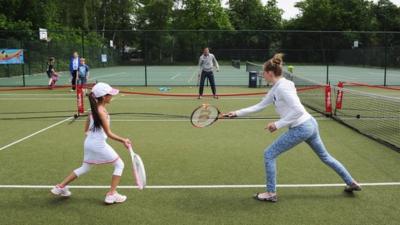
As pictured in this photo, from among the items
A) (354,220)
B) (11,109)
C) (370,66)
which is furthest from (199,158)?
(370,66)

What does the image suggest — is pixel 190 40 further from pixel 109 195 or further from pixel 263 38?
pixel 109 195

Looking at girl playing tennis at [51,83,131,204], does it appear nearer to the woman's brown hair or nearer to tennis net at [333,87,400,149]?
the woman's brown hair

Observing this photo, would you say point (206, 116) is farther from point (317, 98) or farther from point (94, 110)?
point (317, 98)

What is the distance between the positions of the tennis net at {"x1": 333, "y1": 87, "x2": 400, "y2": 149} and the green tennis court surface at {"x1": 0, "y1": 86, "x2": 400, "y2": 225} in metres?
0.41

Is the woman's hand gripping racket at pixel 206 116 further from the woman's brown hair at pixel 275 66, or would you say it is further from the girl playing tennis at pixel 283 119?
the woman's brown hair at pixel 275 66

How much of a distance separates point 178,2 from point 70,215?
250ft

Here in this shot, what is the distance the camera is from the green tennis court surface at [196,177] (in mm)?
5406

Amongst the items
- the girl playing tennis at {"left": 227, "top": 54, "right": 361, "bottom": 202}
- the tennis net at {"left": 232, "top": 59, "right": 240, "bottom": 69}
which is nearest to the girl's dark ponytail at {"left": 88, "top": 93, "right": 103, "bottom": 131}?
the girl playing tennis at {"left": 227, "top": 54, "right": 361, "bottom": 202}

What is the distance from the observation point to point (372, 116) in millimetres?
12836

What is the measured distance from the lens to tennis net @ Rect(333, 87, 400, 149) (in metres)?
10.1

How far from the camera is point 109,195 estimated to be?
574cm

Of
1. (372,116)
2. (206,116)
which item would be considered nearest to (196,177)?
(206,116)

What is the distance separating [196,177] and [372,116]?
7.54 meters

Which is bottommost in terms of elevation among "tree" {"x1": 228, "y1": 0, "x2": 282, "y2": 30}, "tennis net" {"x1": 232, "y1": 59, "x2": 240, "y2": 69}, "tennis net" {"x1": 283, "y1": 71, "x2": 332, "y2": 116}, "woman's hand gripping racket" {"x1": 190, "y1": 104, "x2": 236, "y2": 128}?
"tennis net" {"x1": 283, "y1": 71, "x2": 332, "y2": 116}
